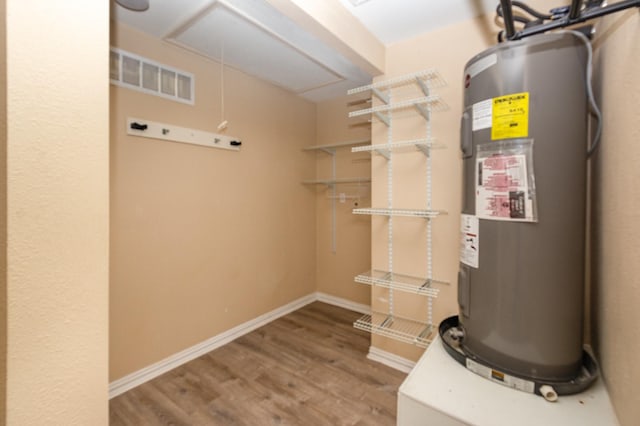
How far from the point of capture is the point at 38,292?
62cm

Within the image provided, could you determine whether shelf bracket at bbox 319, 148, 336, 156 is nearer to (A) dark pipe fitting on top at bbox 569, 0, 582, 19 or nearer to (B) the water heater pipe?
(B) the water heater pipe

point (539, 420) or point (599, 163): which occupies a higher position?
point (599, 163)

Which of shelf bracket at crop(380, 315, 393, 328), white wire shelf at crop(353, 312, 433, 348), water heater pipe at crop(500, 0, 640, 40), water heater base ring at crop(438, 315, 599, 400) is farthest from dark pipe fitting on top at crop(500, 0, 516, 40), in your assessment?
shelf bracket at crop(380, 315, 393, 328)

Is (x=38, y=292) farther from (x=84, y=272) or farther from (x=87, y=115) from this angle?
(x=87, y=115)

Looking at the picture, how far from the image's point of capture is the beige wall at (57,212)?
→ 587 millimetres

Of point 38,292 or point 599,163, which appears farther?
point 599,163

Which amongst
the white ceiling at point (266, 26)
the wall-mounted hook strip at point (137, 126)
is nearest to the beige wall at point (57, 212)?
the white ceiling at point (266, 26)

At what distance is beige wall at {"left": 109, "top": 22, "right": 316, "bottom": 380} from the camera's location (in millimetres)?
1972

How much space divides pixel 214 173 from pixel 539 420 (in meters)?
2.44

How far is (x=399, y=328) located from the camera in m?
2.15

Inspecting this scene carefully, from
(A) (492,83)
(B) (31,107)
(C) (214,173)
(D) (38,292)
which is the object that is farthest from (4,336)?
(C) (214,173)

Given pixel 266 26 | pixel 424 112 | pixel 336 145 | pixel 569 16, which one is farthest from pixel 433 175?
pixel 266 26

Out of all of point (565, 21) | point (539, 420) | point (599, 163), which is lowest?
point (539, 420)

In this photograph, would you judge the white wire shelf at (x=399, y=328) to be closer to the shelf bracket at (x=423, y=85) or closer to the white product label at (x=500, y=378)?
the white product label at (x=500, y=378)
